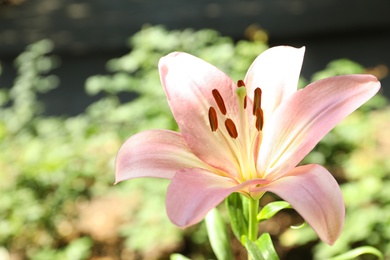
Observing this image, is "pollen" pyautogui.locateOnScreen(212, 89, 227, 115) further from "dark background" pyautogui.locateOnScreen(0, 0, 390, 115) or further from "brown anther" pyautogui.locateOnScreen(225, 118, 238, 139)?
"dark background" pyautogui.locateOnScreen(0, 0, 390, 115)

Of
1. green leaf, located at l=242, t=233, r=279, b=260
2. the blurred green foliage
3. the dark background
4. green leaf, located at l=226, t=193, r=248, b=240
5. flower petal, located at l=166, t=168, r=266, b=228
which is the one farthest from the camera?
the dark background

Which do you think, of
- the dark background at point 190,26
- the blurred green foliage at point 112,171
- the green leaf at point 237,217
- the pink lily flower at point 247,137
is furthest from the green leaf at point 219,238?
the dark background at point 190,26

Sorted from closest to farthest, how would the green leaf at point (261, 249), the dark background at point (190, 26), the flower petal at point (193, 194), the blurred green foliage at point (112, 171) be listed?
the flower petal at point (193, 194) < the green leaf at point (261, 249) < the blurred green foliage at point (112, 171) < the dark background at point (190, 26)

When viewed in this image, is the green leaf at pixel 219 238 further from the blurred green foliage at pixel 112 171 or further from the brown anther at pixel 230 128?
the blurred green foliage at pixel 112 171

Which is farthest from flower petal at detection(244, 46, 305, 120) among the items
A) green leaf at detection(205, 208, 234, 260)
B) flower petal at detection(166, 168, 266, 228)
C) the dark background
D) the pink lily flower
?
the dark background

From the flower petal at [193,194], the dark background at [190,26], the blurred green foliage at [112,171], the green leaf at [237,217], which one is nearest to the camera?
the flower petal at [193,194]

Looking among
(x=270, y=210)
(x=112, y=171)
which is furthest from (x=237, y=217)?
(x=112, y=171)
